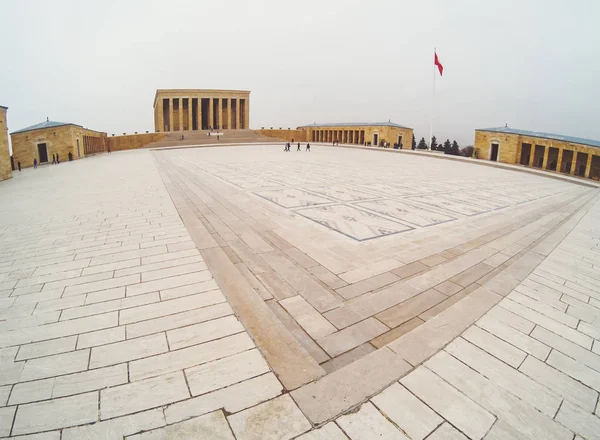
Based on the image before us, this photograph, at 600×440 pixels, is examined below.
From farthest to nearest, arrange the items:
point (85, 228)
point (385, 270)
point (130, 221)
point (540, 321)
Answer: point (130, 221) → point (85, 228) → point (385, 270) → point (540, 321)

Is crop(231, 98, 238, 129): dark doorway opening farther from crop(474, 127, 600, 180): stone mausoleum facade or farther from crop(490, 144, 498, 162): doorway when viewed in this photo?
crop(490, 144, 498, 162): doorway

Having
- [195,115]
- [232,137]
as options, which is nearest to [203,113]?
[195,115]

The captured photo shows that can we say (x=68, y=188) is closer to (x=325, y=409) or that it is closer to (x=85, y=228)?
Result: (x=85, y=228)

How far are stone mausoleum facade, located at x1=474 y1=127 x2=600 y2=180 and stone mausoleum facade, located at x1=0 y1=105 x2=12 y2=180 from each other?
1369 inches

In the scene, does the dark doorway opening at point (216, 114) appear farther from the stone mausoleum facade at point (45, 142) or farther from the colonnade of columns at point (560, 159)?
the colonnade of columns at point (560, 159)

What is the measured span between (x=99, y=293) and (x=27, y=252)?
2505 millimetres

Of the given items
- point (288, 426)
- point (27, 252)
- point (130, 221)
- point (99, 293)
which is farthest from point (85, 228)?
point (288, 426)

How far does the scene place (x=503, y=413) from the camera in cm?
214

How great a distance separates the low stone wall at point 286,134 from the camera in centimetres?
5006

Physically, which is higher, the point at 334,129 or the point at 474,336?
the point at 334,129

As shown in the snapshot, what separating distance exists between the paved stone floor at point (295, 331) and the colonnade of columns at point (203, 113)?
5029 centimetres

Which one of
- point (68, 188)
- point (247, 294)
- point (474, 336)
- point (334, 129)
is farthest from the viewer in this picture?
point (334, 129)

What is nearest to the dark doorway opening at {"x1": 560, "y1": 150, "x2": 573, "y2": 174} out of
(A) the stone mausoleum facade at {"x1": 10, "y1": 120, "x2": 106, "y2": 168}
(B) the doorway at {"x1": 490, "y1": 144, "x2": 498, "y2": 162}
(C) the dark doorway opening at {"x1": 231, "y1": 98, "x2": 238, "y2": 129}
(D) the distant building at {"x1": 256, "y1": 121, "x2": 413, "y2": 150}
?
(B) the doorway at {"x1": 490, "y1": 144, "x2": 498, "y2": 162}

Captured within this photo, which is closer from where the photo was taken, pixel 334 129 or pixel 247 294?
pixel 247 294
